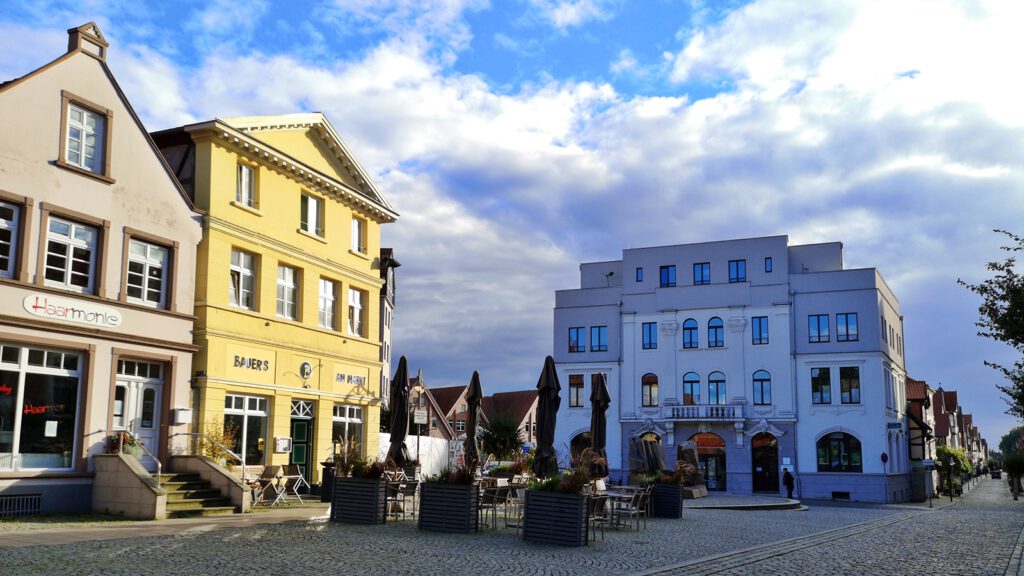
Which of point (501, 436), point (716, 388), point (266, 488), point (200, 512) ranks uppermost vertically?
point (716, 388)

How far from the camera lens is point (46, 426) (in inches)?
724

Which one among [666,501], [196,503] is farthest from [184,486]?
[666,501]

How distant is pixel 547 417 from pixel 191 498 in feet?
26.1

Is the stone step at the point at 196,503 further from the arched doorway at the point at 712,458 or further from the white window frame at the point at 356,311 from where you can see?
the arched doorway at the point at 712,458

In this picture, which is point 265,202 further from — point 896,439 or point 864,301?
point 896,439

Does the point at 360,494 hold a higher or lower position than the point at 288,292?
lower

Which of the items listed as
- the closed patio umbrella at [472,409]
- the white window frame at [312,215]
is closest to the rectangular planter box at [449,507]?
the closed patio umbrella at [472,409]

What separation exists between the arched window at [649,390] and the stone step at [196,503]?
36.3 metres

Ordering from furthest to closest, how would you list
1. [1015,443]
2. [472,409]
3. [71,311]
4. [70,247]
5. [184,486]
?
[1015,443], [472,409], [184,486], [70,247], [71,311]

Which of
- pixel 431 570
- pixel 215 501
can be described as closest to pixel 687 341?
pixel 215 501

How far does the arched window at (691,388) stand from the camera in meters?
52.2

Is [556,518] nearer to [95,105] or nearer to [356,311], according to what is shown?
[95,105]

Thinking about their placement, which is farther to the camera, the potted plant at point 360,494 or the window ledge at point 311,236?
the window ledge at point 311,236

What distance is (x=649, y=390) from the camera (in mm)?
53406
